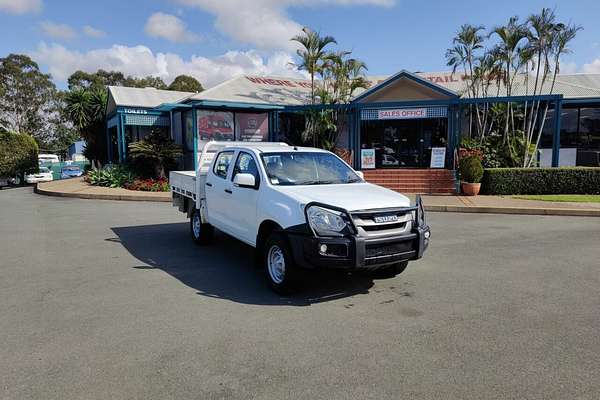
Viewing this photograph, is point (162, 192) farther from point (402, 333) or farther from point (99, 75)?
point (99, 75)

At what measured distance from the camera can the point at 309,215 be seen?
5066 mm

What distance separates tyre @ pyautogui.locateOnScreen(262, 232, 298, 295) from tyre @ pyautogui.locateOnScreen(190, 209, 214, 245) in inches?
100

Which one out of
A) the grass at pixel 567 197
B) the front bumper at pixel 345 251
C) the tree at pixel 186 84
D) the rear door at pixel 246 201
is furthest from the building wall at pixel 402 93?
the tree at pixel 186 84

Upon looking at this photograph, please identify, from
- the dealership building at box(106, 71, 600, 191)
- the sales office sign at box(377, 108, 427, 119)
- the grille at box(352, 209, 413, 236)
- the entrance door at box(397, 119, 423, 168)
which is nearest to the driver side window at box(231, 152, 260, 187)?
the grille at box(352, 209, 413, 236)

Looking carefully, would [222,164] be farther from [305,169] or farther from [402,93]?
[402,93]

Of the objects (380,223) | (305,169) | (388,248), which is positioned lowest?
(388,248)

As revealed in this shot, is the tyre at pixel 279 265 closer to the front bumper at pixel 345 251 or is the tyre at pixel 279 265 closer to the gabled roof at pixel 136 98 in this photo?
the front bumper at pixel 345 251

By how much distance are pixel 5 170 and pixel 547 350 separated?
2988 cm

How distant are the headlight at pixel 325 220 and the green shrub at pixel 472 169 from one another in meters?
11.9

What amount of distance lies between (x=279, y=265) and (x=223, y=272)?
131cm

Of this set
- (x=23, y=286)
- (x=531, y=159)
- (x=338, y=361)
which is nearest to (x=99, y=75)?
(x=531, y=159)

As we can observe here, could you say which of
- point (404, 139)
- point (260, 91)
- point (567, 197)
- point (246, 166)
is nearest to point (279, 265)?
point (246, 166)

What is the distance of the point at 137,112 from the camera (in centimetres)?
2262

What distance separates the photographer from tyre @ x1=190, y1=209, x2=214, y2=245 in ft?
26.6
